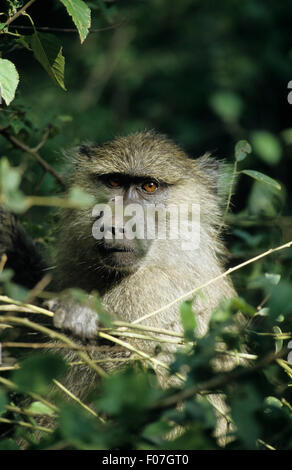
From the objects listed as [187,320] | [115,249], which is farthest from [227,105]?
[187,320]

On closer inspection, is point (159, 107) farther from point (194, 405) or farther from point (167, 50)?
point (194, 405)

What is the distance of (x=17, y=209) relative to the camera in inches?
83.7

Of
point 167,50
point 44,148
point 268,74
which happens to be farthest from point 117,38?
point 44,148

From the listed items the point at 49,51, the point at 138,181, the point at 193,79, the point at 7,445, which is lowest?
the point at 7,445

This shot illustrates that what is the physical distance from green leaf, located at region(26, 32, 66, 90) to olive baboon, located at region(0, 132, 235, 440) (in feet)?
4.02

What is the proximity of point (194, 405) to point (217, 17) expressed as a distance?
1068 centimetres

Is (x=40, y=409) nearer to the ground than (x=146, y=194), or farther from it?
nearer to the ground

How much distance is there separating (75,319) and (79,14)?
1.63m

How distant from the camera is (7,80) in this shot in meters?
3.06

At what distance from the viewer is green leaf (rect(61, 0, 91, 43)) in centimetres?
319

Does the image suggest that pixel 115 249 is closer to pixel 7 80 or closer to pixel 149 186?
pixel 149 186

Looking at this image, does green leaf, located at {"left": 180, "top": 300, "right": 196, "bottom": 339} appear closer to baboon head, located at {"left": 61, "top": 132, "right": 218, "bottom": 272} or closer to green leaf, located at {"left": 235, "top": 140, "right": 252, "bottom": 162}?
green leaf, located at {"left": 235, "top": 140, "right": 252, "bottom": 162}

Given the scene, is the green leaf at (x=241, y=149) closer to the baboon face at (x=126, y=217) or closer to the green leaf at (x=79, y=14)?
the baboon face at (x=126, y=217)
